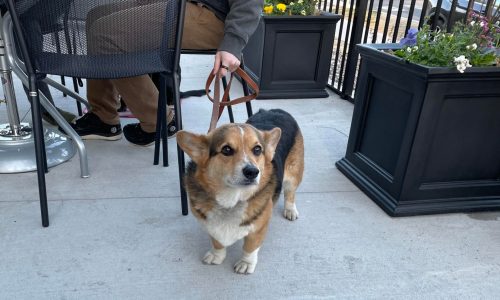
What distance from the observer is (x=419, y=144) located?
7.53ft

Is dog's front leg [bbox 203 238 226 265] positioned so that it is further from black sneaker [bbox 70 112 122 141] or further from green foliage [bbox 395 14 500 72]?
black sneaker [bbox 70 112 122 141]

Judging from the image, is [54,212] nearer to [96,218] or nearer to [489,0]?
[96,218]

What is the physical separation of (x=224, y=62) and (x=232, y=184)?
2.80ft

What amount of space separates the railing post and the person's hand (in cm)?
250

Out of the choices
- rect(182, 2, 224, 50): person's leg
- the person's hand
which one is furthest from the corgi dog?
rect(182, 2, 224, 50): person's leg

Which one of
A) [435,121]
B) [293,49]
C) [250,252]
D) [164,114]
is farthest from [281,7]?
[250,252]

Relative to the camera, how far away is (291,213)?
2346 millimetres

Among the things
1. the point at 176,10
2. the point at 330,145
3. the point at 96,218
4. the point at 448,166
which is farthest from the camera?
the point at 330,145

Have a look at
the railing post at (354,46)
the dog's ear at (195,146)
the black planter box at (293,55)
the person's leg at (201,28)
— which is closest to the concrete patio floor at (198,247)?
the dog's ear at (195,146)

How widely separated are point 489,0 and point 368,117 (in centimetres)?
120

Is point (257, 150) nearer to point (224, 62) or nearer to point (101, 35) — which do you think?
point (224, 62)

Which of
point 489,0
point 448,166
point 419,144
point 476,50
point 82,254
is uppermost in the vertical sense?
point 489,0

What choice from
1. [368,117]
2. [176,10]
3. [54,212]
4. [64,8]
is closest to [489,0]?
[368,117]

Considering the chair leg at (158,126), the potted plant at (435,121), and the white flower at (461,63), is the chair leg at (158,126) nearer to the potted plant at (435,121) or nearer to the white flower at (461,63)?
the potted plant at (435,121)
